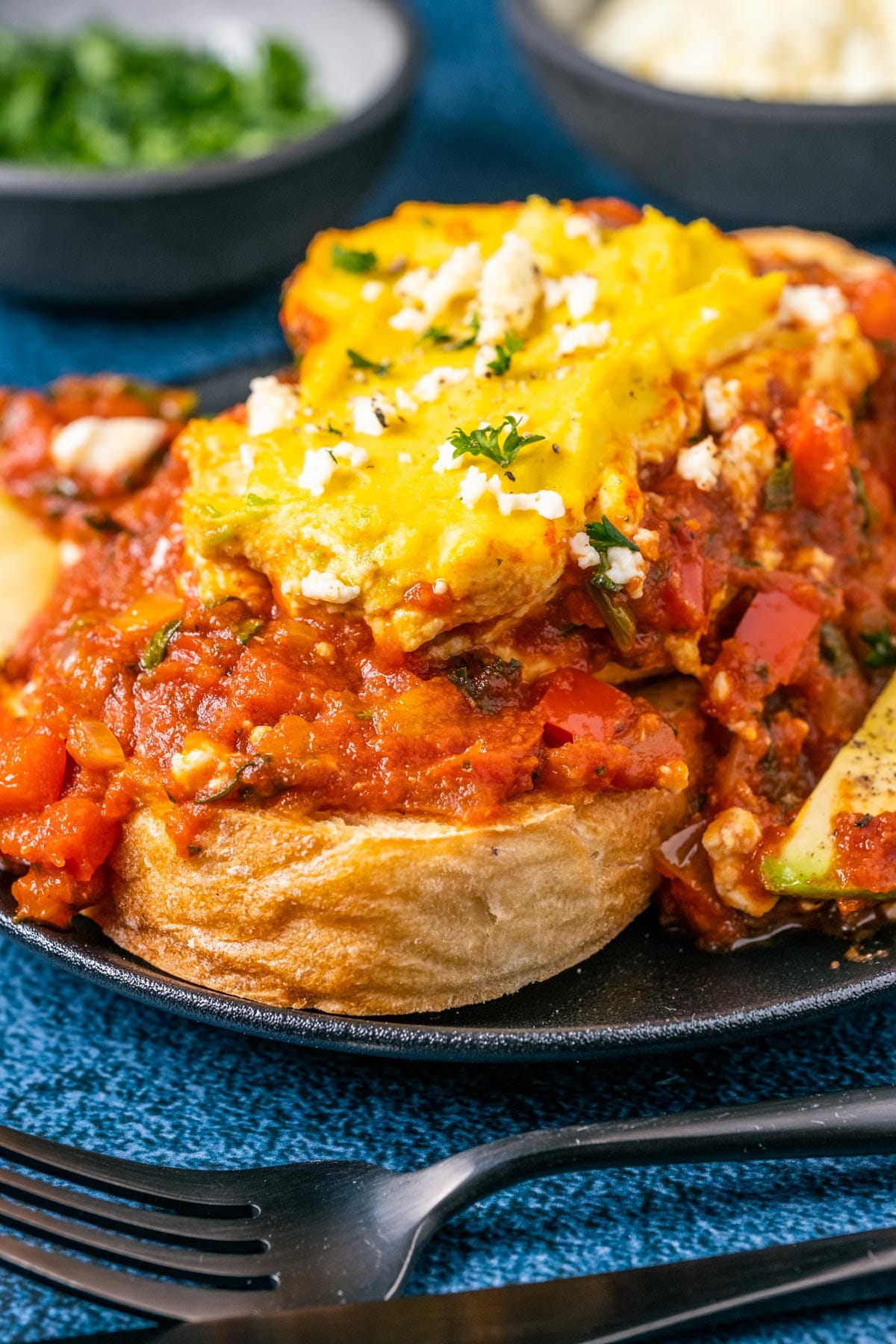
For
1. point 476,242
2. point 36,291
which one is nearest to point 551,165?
point 36,291

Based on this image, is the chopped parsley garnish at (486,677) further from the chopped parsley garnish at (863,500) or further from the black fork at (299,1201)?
the chopped parsley garnish at (863,500)

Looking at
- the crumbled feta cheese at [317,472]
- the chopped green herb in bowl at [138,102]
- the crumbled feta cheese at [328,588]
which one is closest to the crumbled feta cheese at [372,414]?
the crumbled feta cheese at [317,472]

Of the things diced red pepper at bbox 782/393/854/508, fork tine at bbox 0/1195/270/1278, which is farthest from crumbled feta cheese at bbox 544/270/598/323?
fork tine at bbox 0/1195/270/1278

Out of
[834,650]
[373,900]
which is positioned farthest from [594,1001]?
[834,650]

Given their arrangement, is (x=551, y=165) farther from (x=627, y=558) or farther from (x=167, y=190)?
(x=627, y=558)

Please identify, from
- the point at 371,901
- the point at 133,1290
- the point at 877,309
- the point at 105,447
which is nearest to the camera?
the point at 133,1290

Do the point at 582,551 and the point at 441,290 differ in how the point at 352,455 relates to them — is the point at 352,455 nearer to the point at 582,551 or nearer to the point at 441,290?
the point at 582,551

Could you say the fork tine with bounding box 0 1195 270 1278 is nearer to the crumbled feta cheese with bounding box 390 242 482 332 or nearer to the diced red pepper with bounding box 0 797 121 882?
the diced red pepper with bounding box 0 797 121 882
